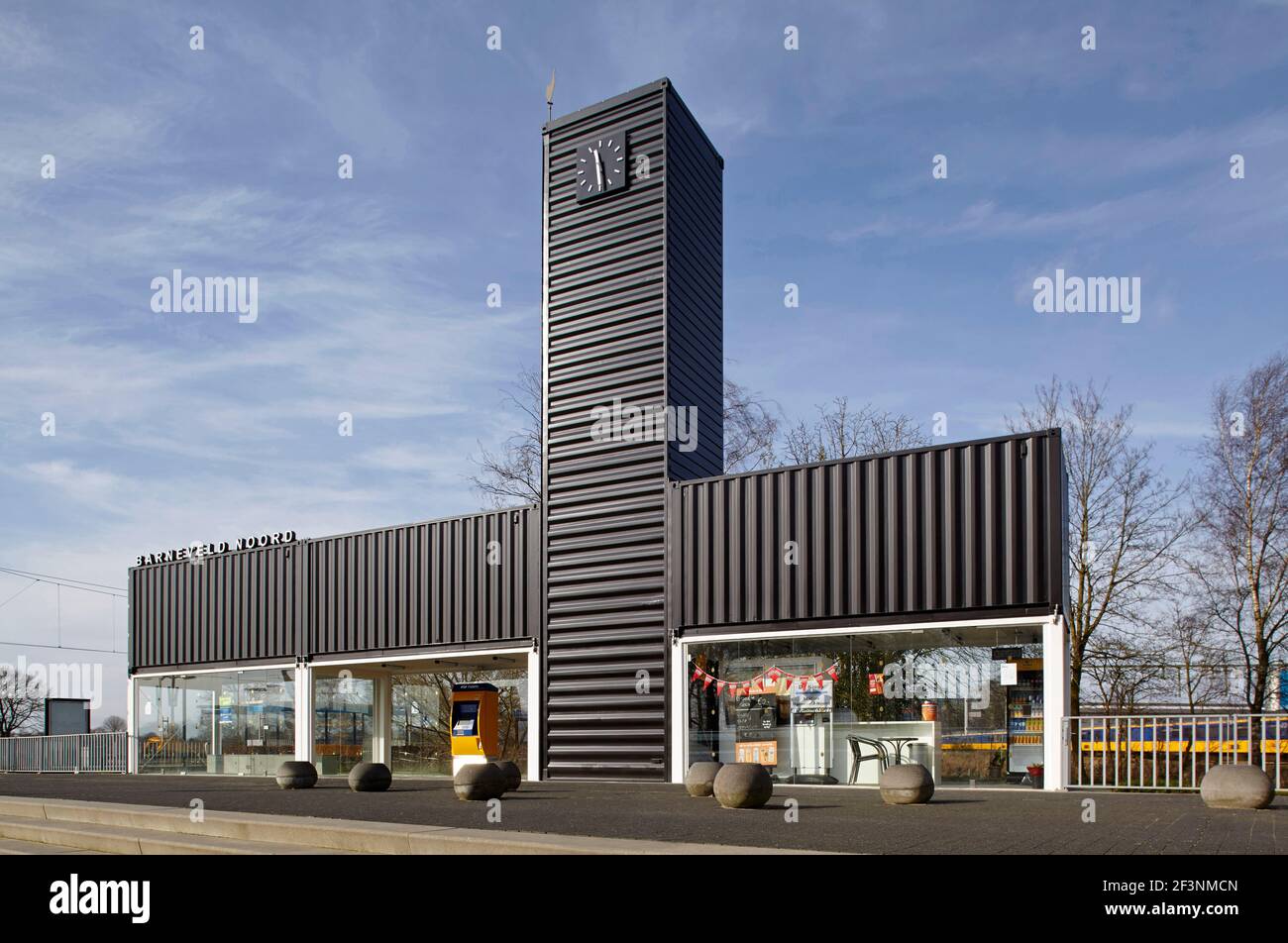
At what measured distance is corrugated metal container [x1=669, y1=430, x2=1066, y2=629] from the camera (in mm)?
15867

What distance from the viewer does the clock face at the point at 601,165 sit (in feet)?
67.3

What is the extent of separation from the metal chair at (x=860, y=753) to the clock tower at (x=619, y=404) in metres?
3.18

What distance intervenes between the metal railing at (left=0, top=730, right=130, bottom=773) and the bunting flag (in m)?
17.9

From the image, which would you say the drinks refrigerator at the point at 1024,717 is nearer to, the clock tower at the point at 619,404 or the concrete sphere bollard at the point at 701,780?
the concrete sphere bollard at the point at 701,780

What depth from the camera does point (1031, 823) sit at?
10.1m

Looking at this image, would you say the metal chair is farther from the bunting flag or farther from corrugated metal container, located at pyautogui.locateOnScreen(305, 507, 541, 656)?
corrugated metal container, located at pyautogui.locateOnScreen(305, 507, 541, 656)

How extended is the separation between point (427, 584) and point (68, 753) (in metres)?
17.6

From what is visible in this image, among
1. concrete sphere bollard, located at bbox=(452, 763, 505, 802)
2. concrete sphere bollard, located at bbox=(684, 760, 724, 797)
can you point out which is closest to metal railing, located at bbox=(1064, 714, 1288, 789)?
concrete sphere bollard, located at bbox=(684, 760, 724, 797)

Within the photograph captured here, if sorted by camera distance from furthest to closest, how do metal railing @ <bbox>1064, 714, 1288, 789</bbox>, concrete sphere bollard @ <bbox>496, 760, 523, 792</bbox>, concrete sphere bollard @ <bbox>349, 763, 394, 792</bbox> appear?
concrete sphere bollard @ <bbox>349, 763, 394, 792</bbox>
metal railing @ <bbox>1064, 714, 1288, 789</bbox>
concrete sphere bollard @ <bbox>496, 760, 523, 792</bbox>

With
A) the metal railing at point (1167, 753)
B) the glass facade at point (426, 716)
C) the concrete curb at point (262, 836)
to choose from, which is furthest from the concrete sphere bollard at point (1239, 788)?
the glass facade at point (426, 716)

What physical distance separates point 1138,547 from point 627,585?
17138mm

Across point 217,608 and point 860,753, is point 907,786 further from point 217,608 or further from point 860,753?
point 217,608
